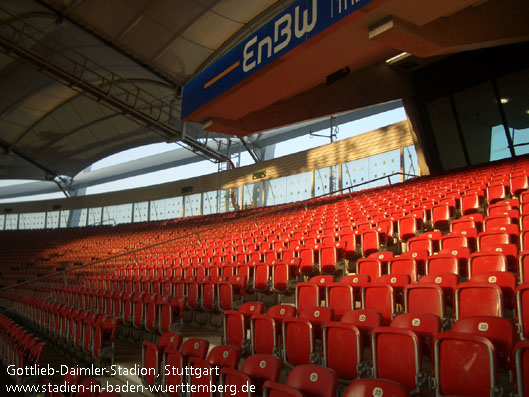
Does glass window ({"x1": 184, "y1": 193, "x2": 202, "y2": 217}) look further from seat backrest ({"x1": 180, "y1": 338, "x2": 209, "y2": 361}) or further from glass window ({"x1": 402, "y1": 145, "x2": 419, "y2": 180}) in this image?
seat backrest ({"x1": 180, "y1": 338, "x2": 209, "y2": 361})

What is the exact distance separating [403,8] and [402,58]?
4.96 m

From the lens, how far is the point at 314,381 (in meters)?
2.44

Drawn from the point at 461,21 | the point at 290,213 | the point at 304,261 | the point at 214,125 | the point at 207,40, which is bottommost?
the point at 304,261

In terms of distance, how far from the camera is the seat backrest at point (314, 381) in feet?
7.74

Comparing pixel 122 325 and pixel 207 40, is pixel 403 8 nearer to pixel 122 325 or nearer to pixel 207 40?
pixel 122 325

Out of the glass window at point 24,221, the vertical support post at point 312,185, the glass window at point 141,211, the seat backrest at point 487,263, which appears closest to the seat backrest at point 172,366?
the seat backrest at point 487,263

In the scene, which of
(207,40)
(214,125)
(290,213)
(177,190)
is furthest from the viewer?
(177,190)

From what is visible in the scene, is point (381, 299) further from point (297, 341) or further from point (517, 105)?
point (517, 105)

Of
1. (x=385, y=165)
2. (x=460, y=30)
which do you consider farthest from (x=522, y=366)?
Answer: (x=385, y=165)

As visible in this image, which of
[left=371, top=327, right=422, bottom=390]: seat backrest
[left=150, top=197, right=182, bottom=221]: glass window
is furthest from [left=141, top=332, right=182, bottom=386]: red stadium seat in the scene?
[left=150, top=197, right=182, bottom=221]: glass window

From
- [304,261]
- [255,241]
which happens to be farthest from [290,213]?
[304,261]

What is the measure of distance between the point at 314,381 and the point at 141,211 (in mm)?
22581

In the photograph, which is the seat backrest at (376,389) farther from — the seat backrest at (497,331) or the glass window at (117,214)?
the glass window at (117,214)

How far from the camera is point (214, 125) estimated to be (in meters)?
8.29
